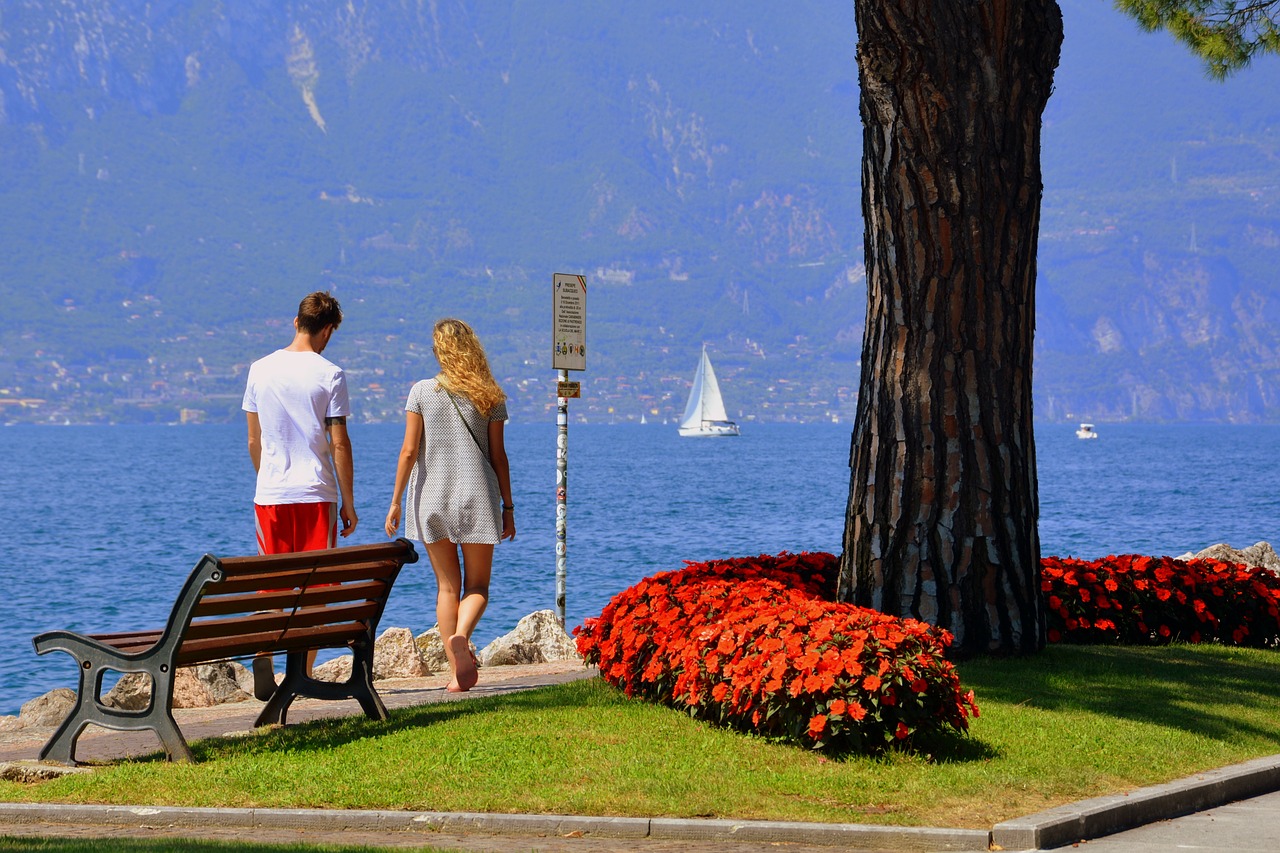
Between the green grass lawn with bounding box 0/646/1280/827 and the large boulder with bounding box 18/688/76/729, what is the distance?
389cm

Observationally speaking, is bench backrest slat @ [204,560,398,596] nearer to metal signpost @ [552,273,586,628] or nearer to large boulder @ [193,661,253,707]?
large boulder @ [193,661,253,707]

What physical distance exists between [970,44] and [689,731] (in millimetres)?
4434

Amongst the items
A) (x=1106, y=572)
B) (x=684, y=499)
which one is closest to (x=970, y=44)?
(x=1106, y=572)

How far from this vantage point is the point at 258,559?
21.9 ft

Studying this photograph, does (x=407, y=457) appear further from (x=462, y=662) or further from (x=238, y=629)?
(x=238, y=629)

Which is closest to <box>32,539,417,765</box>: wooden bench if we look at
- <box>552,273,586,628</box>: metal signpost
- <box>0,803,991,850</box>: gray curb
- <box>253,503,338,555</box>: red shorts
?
<box>253,503,338,555</box>: red shorts

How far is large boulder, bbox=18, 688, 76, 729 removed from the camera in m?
10.7

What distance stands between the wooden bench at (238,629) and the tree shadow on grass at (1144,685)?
3.32 metres

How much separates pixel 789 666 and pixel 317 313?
330cm

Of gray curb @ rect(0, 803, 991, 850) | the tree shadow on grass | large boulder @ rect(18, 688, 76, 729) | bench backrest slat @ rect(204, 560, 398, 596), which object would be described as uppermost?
bench backrest slat @ rect(204, 560, 398, 596)

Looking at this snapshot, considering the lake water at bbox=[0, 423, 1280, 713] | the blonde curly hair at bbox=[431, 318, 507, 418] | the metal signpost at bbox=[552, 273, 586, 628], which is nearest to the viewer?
the blonde curly hair at bbox=[431, 318, 507, 418]

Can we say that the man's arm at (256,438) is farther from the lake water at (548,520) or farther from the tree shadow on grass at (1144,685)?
the lake water at (548,520)

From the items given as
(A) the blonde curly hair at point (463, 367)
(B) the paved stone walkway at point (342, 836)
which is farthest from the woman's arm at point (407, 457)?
(B) the paved stone walkway at point (342, 836)

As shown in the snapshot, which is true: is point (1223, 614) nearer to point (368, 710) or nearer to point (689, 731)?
point (689, 731)
